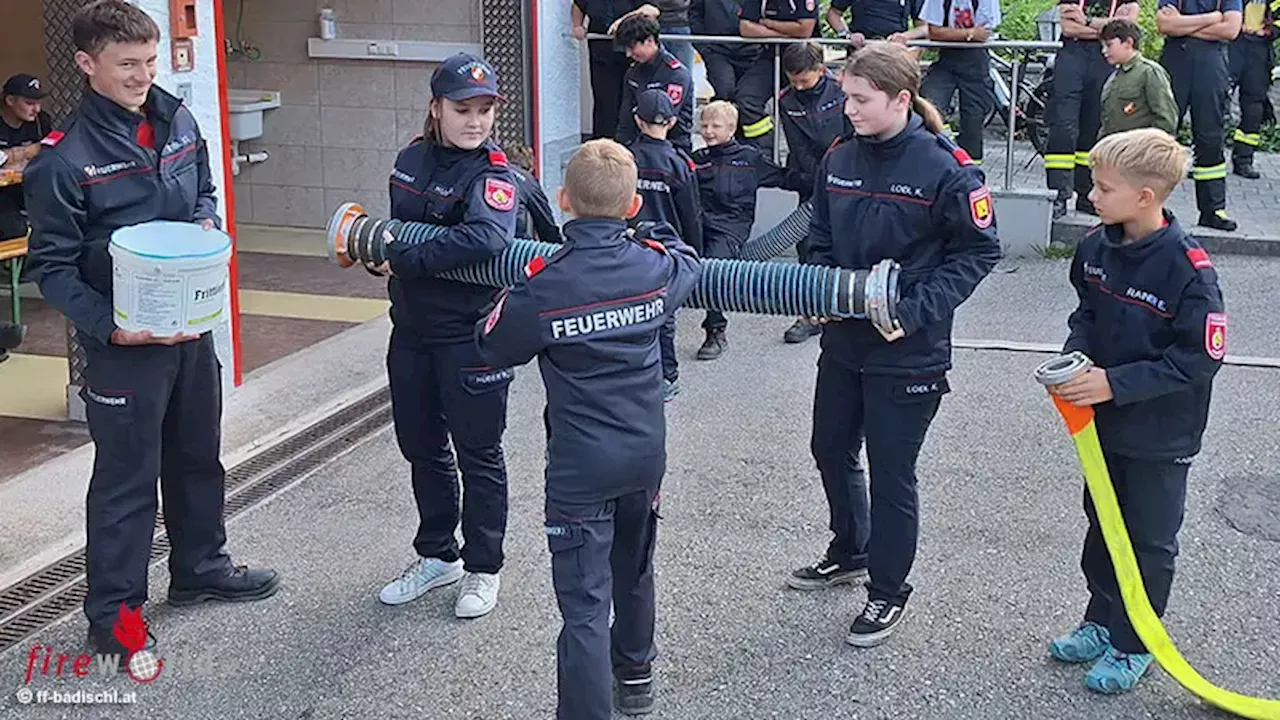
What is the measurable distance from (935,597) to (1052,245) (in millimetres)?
5958

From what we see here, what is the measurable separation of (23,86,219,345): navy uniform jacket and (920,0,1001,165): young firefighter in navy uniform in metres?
6.60

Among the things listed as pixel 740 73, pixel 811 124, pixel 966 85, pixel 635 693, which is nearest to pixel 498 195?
pixel 635 693

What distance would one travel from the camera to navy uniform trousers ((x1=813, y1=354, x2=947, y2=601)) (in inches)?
169

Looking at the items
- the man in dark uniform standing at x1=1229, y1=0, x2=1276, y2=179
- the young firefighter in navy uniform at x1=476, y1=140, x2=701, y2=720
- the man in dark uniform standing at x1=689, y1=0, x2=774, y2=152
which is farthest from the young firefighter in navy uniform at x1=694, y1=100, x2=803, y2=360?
the man in dark uniform standing at x1=1229, y1=0, x2=1276, y2=179

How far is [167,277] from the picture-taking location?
13.2ft

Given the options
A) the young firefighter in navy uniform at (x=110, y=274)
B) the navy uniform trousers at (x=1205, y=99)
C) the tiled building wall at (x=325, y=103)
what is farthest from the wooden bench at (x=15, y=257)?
the navy uniform trousers at (x=1205, y=99)

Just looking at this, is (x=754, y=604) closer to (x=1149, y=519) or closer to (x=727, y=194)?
(x=1149, y=519)

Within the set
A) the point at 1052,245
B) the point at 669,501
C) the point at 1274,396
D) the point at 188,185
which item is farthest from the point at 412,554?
the point at 1052,245

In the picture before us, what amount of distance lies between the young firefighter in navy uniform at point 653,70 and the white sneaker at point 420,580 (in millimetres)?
3801

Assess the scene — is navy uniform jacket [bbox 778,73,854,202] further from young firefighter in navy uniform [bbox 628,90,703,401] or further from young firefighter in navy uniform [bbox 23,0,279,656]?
young firefighter in navy uniform [bbox 23,0,279,656]

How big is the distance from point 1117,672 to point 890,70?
6.19ft

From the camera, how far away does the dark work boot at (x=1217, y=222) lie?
394 inches

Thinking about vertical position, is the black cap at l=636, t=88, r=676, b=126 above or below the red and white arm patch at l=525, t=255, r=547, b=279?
above

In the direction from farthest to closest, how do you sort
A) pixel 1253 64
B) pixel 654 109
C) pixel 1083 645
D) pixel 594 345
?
pixel 1253 64 → pixel 654 109 → pixel 1083 645 → pixel 594 345
